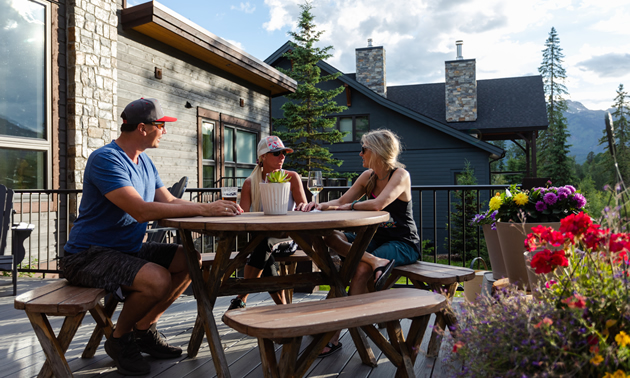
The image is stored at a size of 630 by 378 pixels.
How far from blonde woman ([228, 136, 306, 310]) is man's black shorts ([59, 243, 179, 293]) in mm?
784

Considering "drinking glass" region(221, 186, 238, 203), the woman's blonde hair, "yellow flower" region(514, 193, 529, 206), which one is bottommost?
"yellow flower" region(514, 193, 529, 206)

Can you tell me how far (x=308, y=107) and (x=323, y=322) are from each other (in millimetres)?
13566

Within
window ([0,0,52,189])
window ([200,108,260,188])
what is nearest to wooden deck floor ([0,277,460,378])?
window ([0,0,52,189])

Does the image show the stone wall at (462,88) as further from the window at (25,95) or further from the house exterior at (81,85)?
the window at (25,95)

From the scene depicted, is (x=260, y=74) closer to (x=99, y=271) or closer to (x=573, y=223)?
(x=99, y=271)

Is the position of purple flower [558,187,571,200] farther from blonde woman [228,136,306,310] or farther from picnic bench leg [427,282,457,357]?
blonde woman [228,136,306,310]

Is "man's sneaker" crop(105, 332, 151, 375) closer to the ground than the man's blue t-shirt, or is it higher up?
closer to the ground

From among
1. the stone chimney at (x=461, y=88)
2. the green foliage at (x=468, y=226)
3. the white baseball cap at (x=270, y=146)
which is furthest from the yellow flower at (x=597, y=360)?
the stone chimney at (x=461, y=88)

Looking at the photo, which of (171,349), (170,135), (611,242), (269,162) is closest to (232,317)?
(171,349)

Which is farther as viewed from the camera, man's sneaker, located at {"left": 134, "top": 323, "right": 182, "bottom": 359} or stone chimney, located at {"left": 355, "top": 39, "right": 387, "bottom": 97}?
stone chimney, located at {"left": 355, "top": 39, "right": 387, "bottom": 97}

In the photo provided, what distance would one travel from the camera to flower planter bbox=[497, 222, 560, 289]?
2084 mm

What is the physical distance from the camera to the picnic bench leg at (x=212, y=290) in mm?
1987

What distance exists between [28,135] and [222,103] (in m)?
3.99

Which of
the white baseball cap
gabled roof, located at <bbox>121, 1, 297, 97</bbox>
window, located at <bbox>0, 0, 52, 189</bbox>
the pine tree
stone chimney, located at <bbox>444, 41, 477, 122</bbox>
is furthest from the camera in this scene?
stone chimney, located at <bbox>444, 41, 477, 122</bbox>
